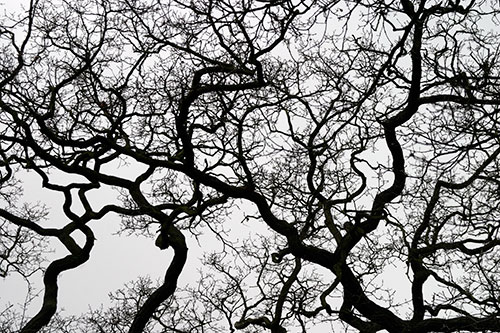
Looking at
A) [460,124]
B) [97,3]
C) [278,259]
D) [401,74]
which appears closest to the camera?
[460,124]

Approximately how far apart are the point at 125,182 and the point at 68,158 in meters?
0.85

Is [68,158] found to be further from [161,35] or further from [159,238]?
[161,35]

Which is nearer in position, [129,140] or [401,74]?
[401,74]

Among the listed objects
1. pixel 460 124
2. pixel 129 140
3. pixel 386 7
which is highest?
pixel 129 140

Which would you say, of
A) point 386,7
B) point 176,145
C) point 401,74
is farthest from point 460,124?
point 176,145

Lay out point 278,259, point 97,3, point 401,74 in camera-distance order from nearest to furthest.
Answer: point 401,74 → point 97,3 → point 278,259

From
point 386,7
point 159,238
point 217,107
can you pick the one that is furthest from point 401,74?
point 159,238

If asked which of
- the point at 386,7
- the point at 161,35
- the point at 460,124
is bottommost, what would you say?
the point at 460,124

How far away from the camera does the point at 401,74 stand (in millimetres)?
6965

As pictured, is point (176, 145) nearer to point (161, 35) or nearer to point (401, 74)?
point (161, 35)

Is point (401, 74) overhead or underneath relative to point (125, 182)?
overhead

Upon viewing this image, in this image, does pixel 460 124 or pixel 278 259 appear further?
pixel 278 259

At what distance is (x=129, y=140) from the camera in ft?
26.3

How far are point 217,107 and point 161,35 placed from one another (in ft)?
4.21
